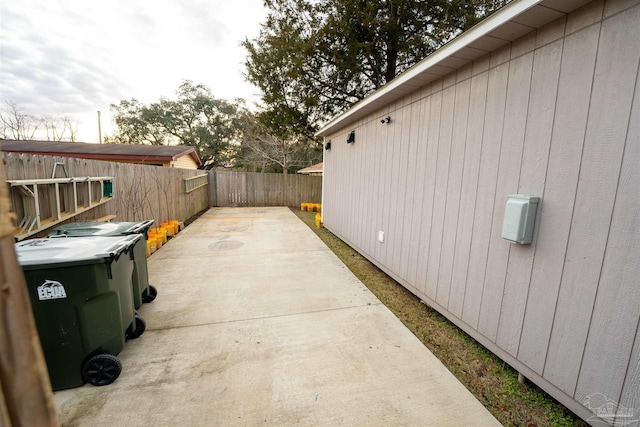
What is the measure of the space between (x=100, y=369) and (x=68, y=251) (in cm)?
87

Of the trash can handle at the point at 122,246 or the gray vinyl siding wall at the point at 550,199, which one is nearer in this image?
the gray vinyl siding wall at the point at 550,199

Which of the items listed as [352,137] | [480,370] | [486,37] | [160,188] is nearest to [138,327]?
[480,370]

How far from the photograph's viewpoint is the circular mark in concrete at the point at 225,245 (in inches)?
205

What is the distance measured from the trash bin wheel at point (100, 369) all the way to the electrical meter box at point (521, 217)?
3.08 meters

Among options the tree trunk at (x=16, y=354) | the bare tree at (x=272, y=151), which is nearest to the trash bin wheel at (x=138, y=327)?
the tree trunk at (x=16, y=354)

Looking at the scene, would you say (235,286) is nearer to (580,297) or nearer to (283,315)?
(283,315)

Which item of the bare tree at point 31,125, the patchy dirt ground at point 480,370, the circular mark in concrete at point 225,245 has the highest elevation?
the bare tree at point 31,125

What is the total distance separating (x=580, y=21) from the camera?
1692 mm

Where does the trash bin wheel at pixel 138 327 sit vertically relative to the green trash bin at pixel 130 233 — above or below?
below

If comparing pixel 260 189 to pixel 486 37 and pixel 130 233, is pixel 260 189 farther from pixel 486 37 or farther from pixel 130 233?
pixel 486 37

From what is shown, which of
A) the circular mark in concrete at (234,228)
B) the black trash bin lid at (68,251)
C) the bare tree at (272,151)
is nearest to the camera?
the black trash bin lid at (68,251)

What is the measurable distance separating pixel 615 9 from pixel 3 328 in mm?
2913

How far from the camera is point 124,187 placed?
4562 mm

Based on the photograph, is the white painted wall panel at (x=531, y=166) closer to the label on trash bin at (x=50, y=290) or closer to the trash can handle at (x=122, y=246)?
the trash can handle at (x=122, y=246)
